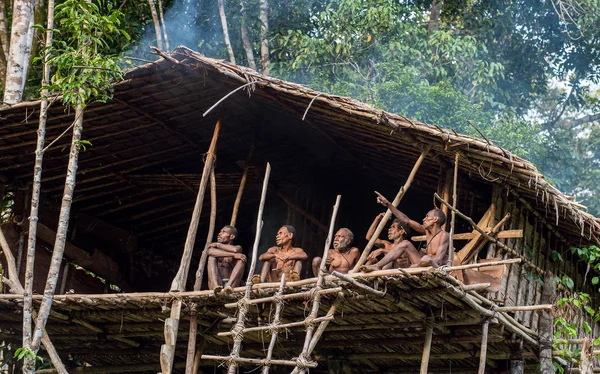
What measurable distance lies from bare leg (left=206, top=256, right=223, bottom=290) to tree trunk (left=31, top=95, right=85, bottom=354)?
142 cm

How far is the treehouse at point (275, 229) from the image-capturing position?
9.11 meters

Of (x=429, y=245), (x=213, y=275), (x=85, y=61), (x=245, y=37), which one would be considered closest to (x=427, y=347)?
(x=429, y=245)

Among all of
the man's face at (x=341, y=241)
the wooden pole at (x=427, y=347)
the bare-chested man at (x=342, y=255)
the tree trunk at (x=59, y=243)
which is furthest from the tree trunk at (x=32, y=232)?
the wooden pole at (x=427, y=347)

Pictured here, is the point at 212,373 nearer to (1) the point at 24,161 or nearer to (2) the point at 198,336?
(2) the point at 198,336

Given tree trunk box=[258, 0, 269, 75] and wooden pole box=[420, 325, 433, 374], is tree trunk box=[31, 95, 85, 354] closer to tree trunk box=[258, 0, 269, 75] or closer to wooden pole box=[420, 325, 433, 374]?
wooden pole box=[420, 325, 433, 374]

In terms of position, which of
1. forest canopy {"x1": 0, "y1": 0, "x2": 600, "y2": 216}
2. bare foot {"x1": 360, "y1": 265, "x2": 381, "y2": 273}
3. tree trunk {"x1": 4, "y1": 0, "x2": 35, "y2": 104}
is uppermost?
forest canopy {"x1": 0, "y1": 0, "x2": 600, "y2": 216}

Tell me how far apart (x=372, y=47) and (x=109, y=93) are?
24.7 feet

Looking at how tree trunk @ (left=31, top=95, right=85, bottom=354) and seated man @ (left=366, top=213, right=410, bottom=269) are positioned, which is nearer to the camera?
seated man @ (left=366, top=213, right=410, bottom=269)

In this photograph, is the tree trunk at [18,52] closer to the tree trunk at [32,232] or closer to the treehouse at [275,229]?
the treehouse at [275,229]

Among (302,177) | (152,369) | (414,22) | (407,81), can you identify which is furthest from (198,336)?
Answer: (414,22)

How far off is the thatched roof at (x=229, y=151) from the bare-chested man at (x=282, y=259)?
1196 mm

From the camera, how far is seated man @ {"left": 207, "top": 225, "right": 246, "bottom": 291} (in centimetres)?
991

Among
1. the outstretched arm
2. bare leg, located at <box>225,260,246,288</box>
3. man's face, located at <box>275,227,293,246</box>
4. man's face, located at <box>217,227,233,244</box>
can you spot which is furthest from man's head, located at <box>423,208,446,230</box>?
man's face, located at <box>217,227,233,244</box>

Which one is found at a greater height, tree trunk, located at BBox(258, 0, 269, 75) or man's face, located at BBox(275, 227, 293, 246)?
tree trunk, located at BBox(258, 0, 269, 75)
